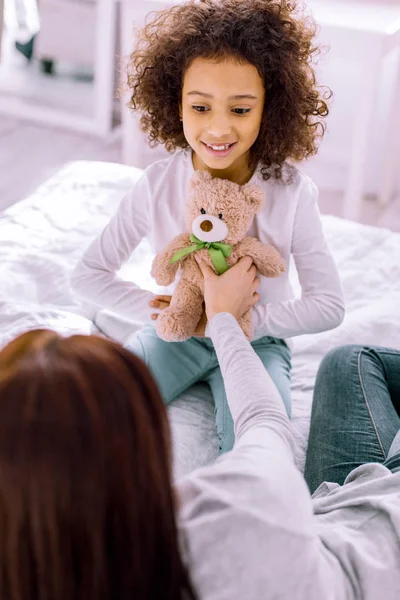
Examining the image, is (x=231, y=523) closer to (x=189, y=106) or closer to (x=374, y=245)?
(x=189, y=106)

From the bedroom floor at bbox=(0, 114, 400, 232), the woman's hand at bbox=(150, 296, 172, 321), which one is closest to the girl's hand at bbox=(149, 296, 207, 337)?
the woman's hand at bbox=(150, 296, 172, 321)

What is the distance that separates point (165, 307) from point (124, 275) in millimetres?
375

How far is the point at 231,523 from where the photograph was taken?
0.64 metres

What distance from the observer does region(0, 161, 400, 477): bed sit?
125cm

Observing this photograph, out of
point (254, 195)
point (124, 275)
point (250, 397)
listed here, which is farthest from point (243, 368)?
point (124, 275)

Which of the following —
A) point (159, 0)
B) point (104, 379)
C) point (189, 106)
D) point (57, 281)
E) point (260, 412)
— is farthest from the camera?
point (159, 0)

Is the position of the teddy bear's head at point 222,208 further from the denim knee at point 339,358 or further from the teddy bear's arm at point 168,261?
the denim knee at point 339,358

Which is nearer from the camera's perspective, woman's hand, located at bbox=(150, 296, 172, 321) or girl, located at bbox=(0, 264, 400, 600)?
girl, located at bbox=(0, 264, 400, 600)

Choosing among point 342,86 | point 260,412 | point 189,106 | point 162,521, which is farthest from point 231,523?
point 342,86

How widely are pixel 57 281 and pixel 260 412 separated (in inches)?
30.6

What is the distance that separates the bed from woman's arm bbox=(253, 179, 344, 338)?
0.58 ft

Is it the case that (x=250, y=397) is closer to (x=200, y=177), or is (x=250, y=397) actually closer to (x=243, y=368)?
(x=243, y=368)

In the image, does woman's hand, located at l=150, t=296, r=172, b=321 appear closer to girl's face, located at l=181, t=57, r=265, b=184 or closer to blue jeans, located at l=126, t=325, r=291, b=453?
blue jeans, located at l=126, t=325, r=291, b=453

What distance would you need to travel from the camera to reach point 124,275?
156cm
